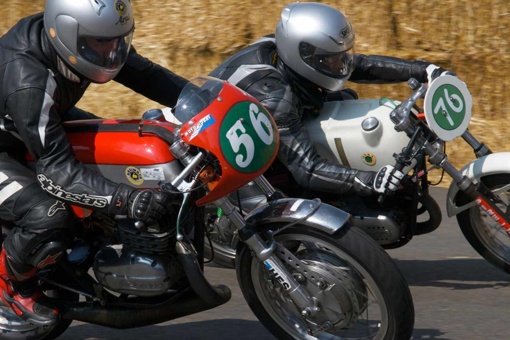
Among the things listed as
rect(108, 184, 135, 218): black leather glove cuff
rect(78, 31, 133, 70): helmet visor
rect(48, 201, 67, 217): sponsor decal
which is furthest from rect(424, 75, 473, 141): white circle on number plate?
rect(48, 201, 67, 217): sponsor decal

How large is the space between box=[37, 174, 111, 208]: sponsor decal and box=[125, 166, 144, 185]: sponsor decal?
18 centimetres

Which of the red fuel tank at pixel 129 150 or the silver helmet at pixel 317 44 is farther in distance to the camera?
the silver helmet at pixel 317 44

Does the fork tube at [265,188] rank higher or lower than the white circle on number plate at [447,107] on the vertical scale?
higher

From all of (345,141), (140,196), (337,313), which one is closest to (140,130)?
(140,196)

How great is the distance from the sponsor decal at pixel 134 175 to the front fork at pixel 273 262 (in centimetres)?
34

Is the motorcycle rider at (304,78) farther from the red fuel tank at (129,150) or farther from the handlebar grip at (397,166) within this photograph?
the red fuel tank at (129,150)

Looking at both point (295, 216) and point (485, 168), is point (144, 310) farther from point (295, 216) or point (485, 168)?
point (485, 168)

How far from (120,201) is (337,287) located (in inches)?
37.2

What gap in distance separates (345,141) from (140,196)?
1774 mm

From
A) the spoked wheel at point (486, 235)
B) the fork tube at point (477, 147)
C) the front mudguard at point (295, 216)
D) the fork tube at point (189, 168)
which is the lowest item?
the spoked wheel at point (486, 235)

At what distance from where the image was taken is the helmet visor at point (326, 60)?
571 cm

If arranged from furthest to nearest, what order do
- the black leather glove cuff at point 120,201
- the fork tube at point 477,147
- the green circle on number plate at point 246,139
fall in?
the fork tube at point 477,147 < the black leather glove cuff at point 120,201 < the green circle on number plate at point 246,139

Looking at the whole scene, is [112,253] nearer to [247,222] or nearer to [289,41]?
[247,222]

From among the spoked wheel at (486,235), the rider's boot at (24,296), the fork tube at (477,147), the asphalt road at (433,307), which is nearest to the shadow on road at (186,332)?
the asphalt road at (433,307)
